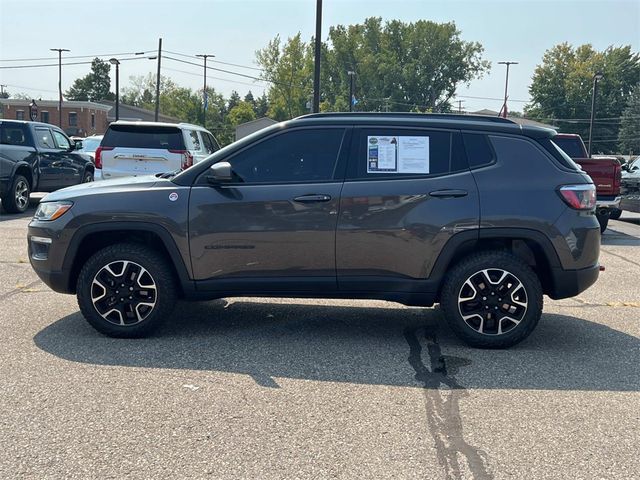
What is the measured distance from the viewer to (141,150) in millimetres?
11547

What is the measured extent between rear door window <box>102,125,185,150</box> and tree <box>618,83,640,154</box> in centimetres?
7273

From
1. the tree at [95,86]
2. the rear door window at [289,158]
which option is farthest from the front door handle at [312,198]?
the tree at [95,86]

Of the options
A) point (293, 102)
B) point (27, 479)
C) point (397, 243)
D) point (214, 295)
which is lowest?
point (27, 479)

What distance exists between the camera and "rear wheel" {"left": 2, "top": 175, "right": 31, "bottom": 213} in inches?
529

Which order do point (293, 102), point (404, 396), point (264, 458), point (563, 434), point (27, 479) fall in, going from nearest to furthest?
point (27, 479)
point (264, 458)
point (563, 434)
point (404, 396)
point (293, 102)

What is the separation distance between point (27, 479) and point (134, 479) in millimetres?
506

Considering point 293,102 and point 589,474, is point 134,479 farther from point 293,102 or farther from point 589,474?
point 293,102

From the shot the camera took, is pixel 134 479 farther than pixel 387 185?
No

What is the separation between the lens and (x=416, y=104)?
92.2 meters

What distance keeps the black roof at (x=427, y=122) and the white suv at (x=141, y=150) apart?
646cm

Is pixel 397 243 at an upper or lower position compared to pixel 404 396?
upper

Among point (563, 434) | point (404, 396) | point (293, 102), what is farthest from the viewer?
point (293, 102)

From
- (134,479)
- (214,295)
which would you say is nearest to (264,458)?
(134,479)

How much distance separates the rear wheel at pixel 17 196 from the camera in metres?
13.4
